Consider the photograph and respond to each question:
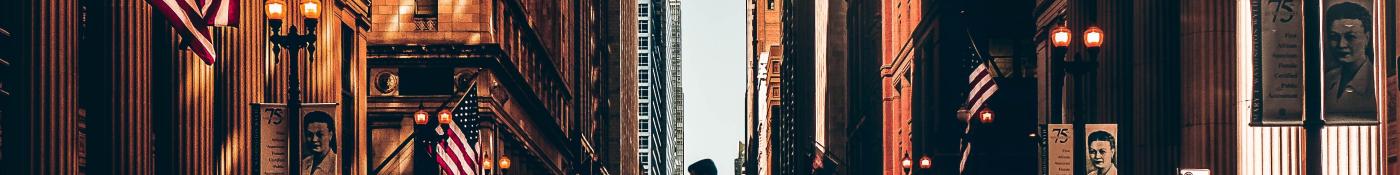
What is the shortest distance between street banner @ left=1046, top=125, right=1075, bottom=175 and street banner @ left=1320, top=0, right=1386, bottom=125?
4.75m

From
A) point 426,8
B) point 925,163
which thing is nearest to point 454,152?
point 925,163

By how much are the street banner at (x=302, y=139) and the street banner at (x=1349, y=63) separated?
1273cm

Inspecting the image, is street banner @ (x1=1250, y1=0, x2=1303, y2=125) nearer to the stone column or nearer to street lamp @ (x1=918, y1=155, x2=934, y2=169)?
the stone column

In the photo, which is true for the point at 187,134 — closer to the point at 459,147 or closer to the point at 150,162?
the point at 150,162

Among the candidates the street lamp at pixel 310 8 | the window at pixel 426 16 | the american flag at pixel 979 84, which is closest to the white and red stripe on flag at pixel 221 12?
the street lamp at pixel 310 8

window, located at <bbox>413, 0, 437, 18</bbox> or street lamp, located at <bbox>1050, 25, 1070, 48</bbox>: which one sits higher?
window, located at <bbox>413, 0, 437, 18</bbox>

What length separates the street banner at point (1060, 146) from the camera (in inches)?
1325

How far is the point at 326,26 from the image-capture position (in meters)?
41.2

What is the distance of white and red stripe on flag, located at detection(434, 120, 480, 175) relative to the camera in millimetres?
45125

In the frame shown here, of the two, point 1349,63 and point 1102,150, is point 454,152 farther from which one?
point 1349,63

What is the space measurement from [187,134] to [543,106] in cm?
5536

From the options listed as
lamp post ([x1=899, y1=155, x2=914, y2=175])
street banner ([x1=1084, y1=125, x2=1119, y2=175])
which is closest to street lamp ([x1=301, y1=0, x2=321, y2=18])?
street banner ([x1=1084, y1=125, x2=1119, y2=175])

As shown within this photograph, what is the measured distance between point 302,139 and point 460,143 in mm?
12603

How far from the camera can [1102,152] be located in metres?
33.8
